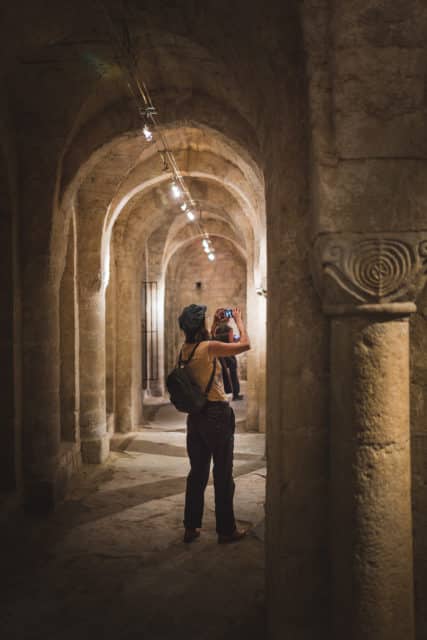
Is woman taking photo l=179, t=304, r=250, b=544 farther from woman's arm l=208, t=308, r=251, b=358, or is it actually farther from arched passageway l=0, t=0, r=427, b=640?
arched passageway l=0, t=0, r=427, b=640

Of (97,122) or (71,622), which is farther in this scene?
(97,122)

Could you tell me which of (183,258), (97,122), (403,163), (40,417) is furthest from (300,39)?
(183,258)

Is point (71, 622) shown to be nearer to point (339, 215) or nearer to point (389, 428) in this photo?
point (389, 428)

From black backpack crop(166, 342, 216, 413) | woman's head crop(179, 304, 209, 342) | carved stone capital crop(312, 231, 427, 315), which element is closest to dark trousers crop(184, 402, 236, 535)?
black backpack crop(166, 342, 216, 413)

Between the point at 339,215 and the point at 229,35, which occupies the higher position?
the point at 229,35

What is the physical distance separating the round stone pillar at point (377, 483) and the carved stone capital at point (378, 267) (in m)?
0.08

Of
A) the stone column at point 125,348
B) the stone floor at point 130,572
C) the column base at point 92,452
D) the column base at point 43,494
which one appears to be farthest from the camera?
the stone column at point 125,348

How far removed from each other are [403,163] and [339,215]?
34cm

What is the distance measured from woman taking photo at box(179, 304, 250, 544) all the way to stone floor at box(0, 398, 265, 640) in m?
0.43

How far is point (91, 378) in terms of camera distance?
6965 mm

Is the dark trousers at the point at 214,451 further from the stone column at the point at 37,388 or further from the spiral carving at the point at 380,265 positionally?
the spiral carving at the point at 380,265

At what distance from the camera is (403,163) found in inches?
83.4

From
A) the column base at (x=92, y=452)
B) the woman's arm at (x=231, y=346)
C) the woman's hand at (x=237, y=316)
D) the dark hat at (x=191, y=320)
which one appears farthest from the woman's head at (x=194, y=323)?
the column base at (x=92, y=452)

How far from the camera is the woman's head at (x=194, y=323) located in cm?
391
